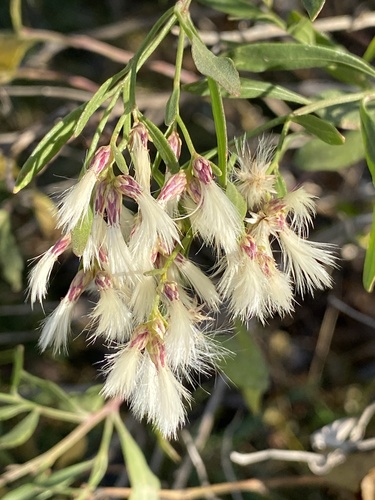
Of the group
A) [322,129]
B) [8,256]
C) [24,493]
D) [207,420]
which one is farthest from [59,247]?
[207,420]

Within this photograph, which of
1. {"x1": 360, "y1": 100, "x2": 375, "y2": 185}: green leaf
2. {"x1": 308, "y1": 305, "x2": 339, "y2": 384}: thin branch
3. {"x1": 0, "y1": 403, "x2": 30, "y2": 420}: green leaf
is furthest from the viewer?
{"x1": 308, "y1": 305, "x2": 339, "y2": 384}: thin branch

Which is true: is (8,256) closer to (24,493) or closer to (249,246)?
(24,493)

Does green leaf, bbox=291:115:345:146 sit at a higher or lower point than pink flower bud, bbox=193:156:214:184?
lower

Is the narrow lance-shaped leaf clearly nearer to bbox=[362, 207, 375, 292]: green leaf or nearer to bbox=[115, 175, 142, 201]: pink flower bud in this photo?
bbox=[362, 207, 375, 292]: green leaf

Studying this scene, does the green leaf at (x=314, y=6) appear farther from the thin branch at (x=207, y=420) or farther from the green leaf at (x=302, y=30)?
the thin branch at (x=207, y=420)

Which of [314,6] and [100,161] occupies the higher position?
[314,6]

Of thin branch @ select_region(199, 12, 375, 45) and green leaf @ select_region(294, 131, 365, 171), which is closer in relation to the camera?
green leaf @ select_region(294, 131, 365, 171)

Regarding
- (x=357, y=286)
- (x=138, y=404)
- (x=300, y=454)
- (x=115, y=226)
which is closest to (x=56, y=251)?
(x=115, y=226)

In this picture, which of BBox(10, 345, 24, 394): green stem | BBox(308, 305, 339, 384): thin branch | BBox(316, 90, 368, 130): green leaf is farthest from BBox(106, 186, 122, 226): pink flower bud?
BBox(308, 305, 339, 384): thin branch
